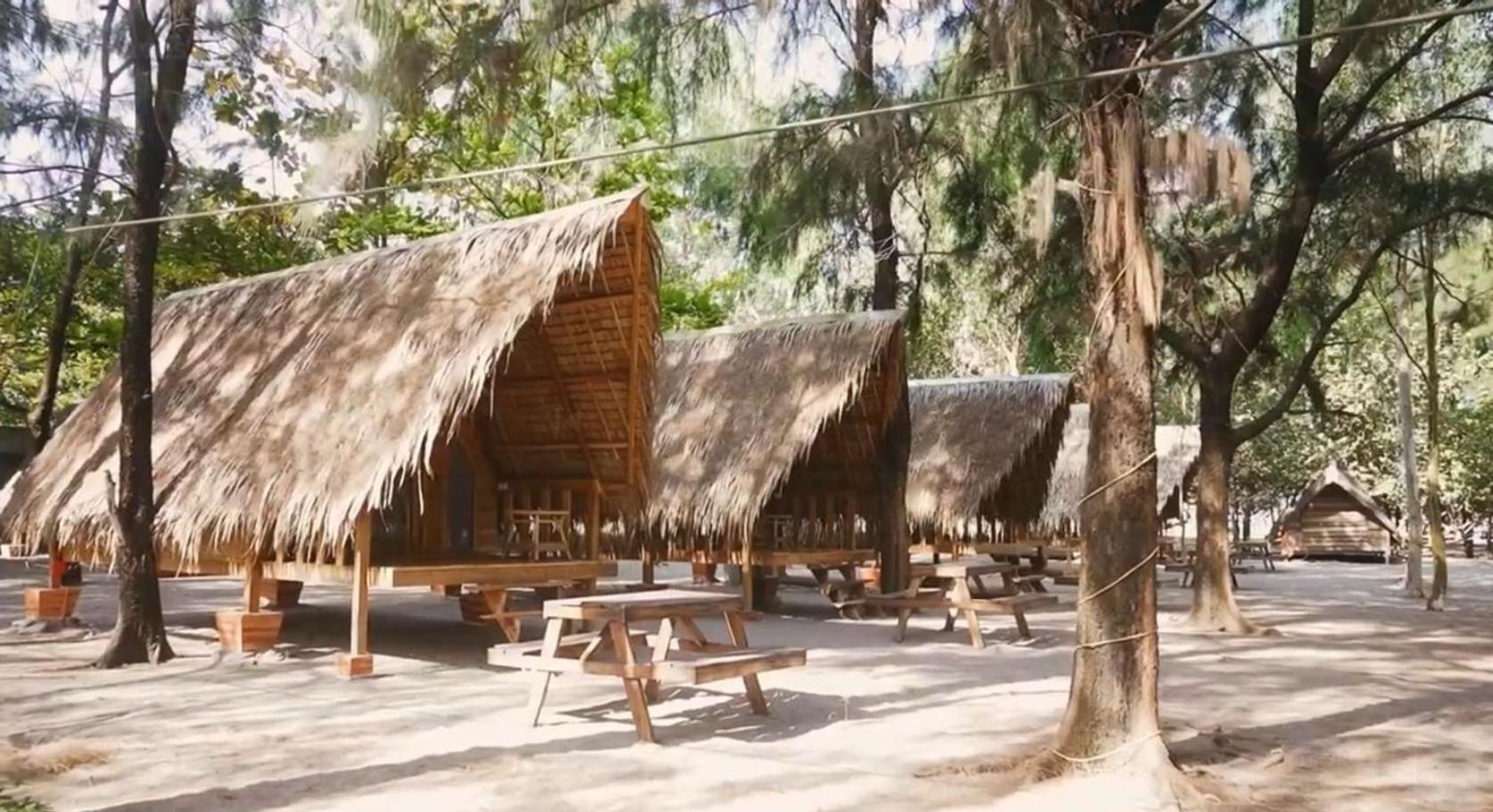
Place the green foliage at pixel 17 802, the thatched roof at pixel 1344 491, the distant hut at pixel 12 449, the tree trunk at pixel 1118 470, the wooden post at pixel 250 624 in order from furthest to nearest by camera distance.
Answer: the thatched roof at pixel 1344 491 < the distant hut at pixel 12 449 < the wooden post at pixel 250 624 < the tree trunk at pixel 1118 470 < the green foliage at pixel 17 802

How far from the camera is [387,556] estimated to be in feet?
37.7

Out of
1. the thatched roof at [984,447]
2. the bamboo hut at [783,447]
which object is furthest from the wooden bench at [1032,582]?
the bamboo hut at [783,447]

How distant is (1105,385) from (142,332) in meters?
7.11

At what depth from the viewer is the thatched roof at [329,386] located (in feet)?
29.6

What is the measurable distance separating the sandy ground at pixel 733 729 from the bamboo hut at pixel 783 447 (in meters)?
2.24

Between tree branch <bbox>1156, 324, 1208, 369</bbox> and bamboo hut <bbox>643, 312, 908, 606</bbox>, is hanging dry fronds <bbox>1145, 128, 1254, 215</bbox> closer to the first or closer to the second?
tree branch <bbox>1156, 324, 1208, 369</bbox>

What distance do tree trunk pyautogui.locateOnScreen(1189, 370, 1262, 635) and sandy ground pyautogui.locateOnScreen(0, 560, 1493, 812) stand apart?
60 centimetres

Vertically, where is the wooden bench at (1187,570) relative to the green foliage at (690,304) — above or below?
below

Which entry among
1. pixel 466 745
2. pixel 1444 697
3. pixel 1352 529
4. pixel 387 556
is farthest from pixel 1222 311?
pixel 1352 529

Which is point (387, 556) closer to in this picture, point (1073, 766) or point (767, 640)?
point (767, 640)

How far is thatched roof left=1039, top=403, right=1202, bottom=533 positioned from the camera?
20.3 metres

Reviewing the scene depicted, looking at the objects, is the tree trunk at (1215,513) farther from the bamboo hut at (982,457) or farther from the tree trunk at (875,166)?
the bamboo hut at (982,457)

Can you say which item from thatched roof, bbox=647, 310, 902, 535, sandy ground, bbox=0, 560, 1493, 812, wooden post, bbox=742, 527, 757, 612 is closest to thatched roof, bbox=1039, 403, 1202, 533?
thatched roof, bbox=647, 310, 902, 535

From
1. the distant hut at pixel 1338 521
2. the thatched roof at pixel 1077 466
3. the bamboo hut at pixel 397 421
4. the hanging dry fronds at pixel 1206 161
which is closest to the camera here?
the hanging dry fronds at pixel 1206 161
